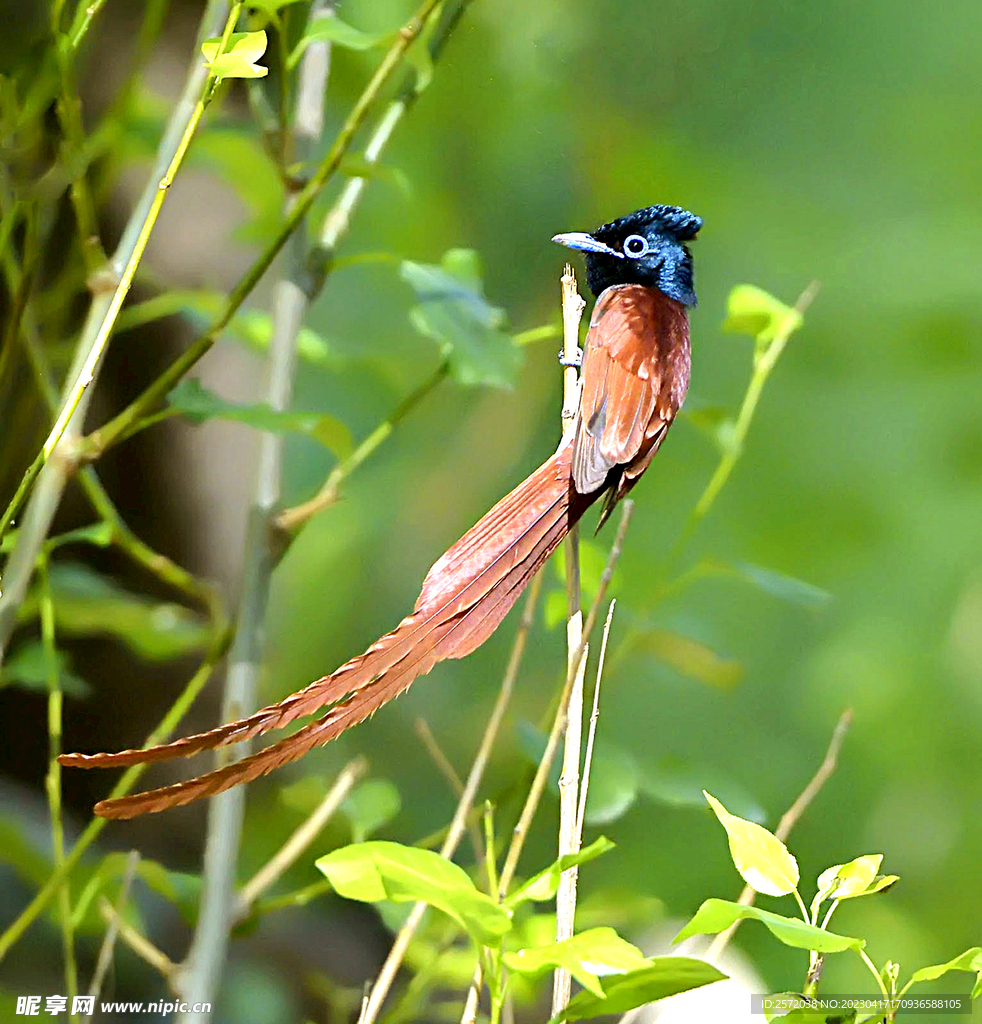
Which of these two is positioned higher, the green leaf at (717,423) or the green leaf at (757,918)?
the green leaf at (717,423)

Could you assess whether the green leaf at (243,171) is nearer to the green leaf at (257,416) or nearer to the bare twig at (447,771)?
the green leaf at (257,416)

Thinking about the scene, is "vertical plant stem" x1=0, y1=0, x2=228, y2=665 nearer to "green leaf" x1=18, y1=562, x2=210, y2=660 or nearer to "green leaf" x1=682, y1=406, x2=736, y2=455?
"green leaf" x1=18, y1=562, x2=210, y2=660

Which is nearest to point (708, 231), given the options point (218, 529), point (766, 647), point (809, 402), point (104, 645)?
point (809, 402)

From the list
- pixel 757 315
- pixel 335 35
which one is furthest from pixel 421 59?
pixel 757 315

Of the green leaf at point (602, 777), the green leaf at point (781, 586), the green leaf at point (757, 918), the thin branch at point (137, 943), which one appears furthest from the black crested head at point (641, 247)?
the thin branch at point (137, 943)

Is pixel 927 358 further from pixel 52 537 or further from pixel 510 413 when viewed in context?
pixel 52 537

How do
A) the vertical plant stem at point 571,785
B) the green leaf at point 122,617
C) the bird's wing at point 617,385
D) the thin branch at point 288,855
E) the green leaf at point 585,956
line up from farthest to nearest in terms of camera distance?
the green leaf at point 122,617, the thin branch at point 288,855, the bird's wing at point 617,385, the vertical plant stem at point 571,785, the green leaf at point 585,956

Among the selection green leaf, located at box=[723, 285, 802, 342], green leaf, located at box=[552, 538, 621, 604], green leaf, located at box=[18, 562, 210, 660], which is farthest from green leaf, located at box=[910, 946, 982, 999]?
green leaf, located at box=[18, 562, 210, 660]
